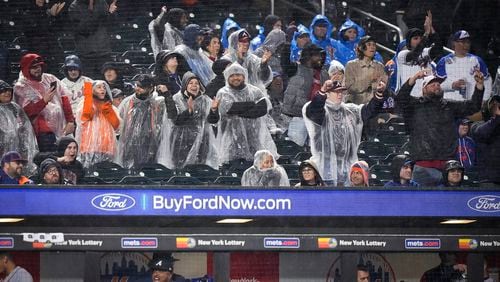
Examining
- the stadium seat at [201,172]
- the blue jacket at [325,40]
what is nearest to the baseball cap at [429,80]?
the blue jacket at [325,40]

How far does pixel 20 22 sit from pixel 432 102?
4509 millimetres

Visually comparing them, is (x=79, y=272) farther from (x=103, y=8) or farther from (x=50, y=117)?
(x=103, y=8)

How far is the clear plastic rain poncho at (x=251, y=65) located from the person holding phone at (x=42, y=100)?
5.88 ft

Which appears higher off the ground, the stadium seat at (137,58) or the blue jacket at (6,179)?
the stadium seat at (137,58)

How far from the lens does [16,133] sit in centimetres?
1044

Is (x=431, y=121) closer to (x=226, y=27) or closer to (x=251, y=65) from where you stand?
(x=251, y=65)

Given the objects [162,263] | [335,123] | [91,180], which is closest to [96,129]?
[91,180]

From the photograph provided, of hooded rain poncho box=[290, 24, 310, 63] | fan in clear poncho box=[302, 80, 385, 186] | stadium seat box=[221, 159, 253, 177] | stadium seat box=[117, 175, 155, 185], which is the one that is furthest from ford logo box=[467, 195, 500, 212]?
stadium seat box=[117, 175, 155, 185]

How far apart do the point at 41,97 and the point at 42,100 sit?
0.04m

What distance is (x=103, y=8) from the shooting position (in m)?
11.0

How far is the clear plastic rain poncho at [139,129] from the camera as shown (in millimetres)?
10461

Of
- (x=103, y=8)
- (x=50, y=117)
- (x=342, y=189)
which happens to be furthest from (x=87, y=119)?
(x=342, y=189)

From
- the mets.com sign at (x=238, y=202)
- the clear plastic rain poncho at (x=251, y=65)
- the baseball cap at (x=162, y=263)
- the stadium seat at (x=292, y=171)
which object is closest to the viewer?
the mets.com sign at (x=238, y=202)

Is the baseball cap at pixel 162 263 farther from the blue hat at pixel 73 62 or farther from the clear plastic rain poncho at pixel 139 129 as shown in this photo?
the blue hat at pixel 73 62
